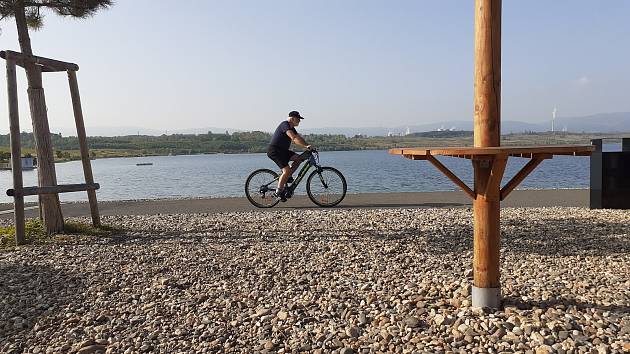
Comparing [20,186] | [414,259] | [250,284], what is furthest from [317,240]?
[20,186]

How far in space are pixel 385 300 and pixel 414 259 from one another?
4.16ft

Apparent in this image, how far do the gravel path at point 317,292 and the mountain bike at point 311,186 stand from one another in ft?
10.3

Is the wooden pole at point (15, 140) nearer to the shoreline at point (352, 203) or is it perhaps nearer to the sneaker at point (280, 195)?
the shoreline at point (352, 203)

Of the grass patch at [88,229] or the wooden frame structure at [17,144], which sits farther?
the grass patch at [88,229]

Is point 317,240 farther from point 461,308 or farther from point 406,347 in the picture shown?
point 406,347

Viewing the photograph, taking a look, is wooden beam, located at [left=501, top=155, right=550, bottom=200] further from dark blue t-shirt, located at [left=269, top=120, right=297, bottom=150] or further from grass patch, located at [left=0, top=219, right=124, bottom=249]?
dark blue t-shirt, located at [left=269, top=120, right=297, bottom=150]

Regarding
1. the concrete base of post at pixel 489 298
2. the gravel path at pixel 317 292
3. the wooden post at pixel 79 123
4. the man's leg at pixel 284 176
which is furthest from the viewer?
the man's leg at pixel 284 176

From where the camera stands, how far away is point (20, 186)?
6.36 meters

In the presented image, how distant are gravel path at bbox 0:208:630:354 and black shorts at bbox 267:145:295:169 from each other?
286 cm

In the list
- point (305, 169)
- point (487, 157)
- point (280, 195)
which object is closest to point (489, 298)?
point (487, 157)

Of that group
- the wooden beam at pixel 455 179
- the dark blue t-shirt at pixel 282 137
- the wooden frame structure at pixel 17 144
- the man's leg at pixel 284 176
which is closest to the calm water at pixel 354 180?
the wooden beam at pixel 455 179

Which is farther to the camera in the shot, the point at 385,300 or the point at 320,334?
the point at 385,300

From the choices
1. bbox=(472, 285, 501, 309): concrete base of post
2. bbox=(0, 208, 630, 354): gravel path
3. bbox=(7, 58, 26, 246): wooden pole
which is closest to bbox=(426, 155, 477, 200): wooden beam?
bbox=(472, 285, 501, 309): concrete base of post

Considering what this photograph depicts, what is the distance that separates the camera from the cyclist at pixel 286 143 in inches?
364
